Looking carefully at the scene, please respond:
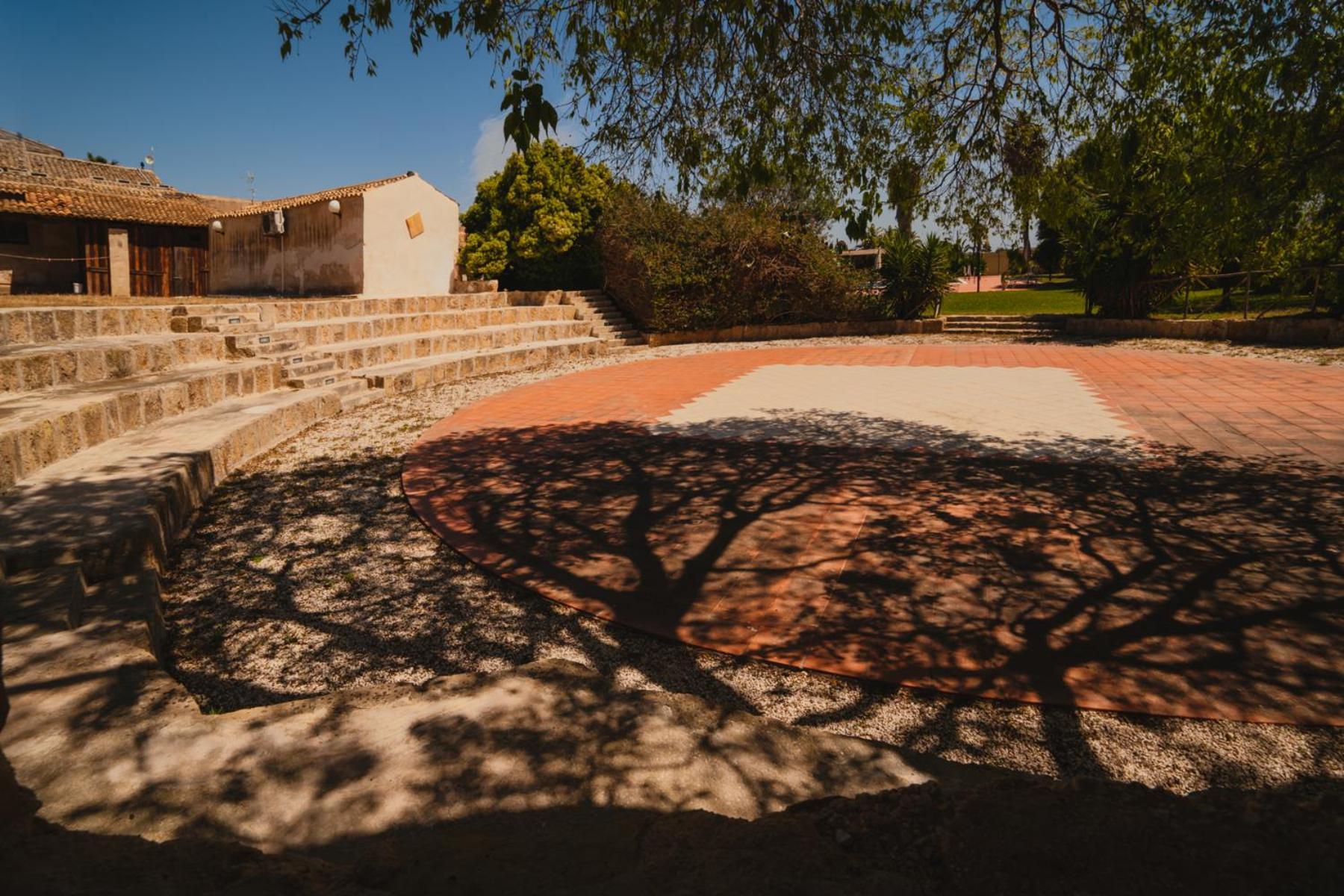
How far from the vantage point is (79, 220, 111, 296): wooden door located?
20125 mm

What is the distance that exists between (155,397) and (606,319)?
11540 millimetres

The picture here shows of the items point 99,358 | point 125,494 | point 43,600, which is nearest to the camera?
point 43,600

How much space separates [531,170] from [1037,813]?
64.3 ft

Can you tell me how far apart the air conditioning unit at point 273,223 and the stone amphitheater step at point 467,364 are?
8505 mm

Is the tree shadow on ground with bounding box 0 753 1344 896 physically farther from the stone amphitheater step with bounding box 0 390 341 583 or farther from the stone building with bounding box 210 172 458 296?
the stone building with bounding box 210 172 458 296

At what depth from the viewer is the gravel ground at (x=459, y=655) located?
2.66 m

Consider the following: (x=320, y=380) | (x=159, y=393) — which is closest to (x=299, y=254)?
(x=320, y=380)

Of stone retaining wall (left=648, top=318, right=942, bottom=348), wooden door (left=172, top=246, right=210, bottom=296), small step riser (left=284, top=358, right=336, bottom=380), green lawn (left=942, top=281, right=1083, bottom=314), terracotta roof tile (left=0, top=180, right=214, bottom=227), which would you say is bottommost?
small step riser (left=284, top=358, right=336, bottom=380)

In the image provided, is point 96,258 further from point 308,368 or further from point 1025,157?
point 1025,157

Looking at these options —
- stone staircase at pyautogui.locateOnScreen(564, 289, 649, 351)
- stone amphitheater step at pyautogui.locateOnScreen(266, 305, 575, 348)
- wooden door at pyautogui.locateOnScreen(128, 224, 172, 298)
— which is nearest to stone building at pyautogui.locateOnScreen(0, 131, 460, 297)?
wooden door at pyautogui.locateOnScreen(128, 224, 172, 298)

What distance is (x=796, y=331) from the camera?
17906 millimetres

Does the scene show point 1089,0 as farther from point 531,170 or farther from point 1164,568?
point 531,170

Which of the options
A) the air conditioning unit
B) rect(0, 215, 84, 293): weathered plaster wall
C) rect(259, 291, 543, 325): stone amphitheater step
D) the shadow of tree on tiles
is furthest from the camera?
rect(0, 215, 84, 293): weathered plaster wall

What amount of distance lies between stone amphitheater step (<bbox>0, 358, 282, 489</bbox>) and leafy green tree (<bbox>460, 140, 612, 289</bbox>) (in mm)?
10607
